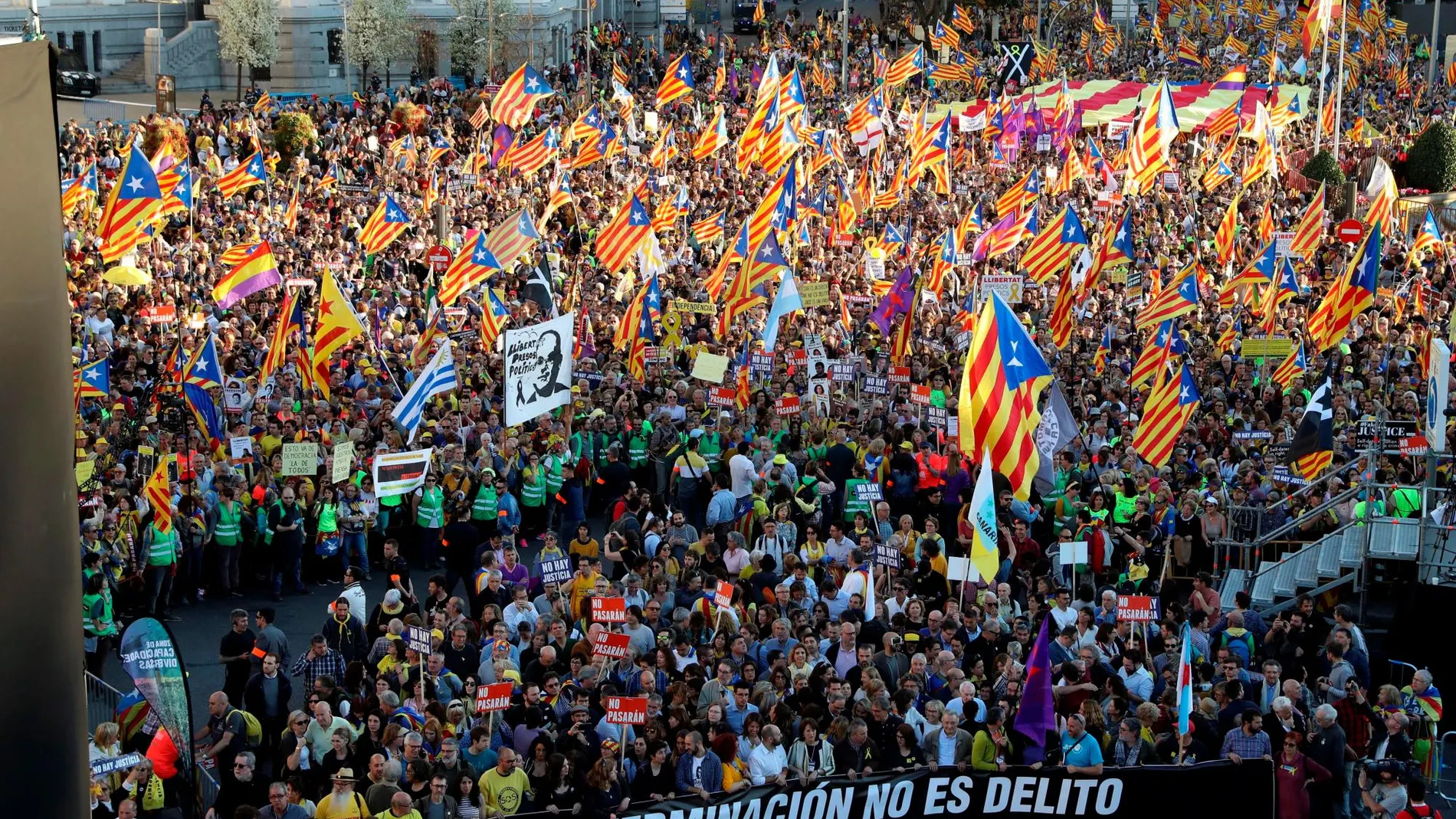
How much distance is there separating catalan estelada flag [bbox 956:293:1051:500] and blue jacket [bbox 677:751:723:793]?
15.8ft

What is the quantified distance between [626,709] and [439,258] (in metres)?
16.2

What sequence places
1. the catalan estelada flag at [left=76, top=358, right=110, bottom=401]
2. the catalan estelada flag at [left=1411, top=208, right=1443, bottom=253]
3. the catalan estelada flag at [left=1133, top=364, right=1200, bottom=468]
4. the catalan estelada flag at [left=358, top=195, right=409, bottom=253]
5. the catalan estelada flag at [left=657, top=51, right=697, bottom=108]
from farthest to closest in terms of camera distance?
the catalan estelada flag at [left=657, top=51, right=697, bottom=108] < the catalan estelada flag at [left=1411, top=208, right=1443, bottom=253] < the catalan estelada flag at [left=358, top=195, right=409, bottom=253] < the catalan estelada flag at [left=76, top=358, right=110, bottom=401] < the catalan estelada flag at [left=1133, top=364, right=1200, bottom=468]

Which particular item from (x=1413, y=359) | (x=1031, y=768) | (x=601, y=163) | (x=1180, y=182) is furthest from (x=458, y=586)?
(x=1180, y=182)

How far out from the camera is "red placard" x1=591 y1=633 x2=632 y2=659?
1241 centimetres

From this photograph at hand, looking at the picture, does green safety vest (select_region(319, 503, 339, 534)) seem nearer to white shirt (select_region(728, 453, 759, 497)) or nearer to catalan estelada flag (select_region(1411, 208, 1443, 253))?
white shirt (select_region(728, 453, 759, 497))

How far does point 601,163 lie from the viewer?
3797cm

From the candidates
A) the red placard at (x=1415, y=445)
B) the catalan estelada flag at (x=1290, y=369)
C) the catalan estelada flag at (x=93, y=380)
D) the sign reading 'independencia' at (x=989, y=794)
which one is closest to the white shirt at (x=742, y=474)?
the red placard at (x=1415, y=445)

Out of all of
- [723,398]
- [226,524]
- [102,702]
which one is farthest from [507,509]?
[102,702]

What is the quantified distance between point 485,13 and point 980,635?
4654 centimetres

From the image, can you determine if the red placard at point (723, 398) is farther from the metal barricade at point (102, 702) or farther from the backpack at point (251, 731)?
the backpack at point (251, 731)

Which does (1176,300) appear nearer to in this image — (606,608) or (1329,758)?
(1329,758)

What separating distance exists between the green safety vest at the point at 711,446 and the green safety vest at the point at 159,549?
552cm

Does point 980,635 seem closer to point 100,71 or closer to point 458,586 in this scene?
point 458,586

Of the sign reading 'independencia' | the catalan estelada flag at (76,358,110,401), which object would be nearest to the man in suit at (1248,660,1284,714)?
the sign reading 'independencia'
